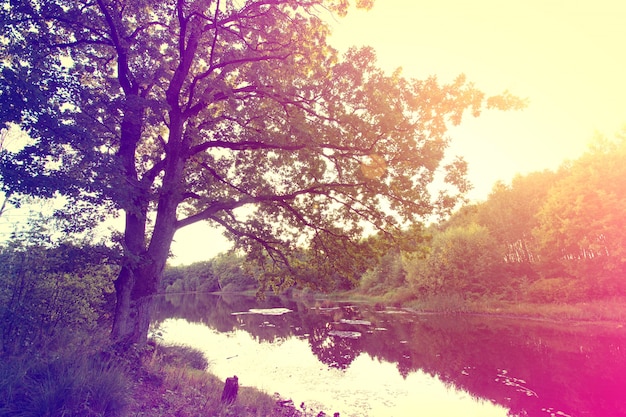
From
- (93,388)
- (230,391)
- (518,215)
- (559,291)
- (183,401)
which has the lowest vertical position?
(230,391)

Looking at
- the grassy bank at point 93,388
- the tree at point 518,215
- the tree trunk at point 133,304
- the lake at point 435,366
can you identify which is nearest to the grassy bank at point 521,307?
the lake at point 435,366

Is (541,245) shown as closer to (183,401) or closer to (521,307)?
(521,307)

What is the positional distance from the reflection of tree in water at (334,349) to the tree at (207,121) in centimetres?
895

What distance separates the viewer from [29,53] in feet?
27.0

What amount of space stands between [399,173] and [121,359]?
8.61m

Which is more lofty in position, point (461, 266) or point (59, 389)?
point (461, 266)

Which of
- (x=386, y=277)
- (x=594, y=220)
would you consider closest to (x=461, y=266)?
(x=594, y=220)

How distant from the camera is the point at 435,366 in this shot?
57.6 feet

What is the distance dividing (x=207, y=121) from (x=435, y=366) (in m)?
15.9

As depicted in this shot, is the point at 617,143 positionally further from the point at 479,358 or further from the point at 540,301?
the point at 479,358

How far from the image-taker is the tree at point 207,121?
25.0ft

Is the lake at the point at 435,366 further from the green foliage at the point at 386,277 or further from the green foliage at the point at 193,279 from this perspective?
the green foliage at the point at 193,279

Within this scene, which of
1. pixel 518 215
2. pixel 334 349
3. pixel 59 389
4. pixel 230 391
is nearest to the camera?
pixel 59 389

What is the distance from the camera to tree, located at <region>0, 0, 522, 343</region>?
25.0 feet
